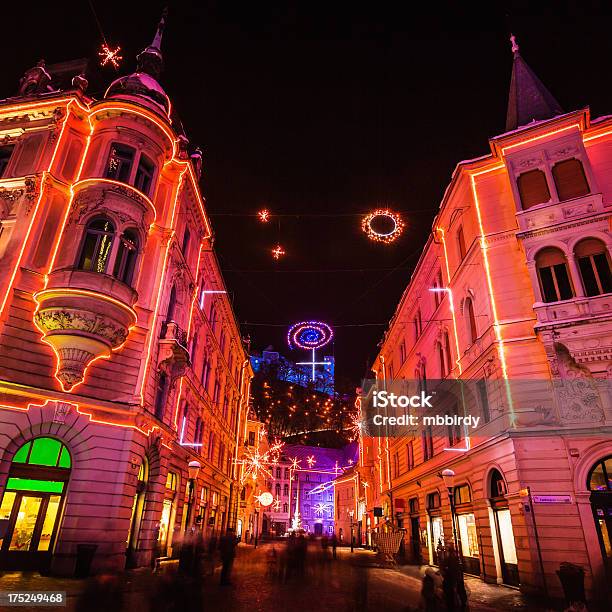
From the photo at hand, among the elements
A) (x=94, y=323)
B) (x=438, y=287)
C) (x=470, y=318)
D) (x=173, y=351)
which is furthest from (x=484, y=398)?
(x=94, y=323)

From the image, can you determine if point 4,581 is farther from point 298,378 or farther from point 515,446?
point 298,378

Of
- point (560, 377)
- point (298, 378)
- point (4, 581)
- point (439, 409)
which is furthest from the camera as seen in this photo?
point (298, 378)

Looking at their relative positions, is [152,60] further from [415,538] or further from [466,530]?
[415,538]

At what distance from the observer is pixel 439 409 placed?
24.8 m

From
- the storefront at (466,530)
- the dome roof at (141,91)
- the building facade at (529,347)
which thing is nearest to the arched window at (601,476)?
the building facade at (529,347)

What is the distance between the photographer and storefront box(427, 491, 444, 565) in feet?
77.6

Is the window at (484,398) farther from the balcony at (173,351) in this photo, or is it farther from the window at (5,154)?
the window at (5,154)

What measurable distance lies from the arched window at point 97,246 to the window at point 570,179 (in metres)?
19.5

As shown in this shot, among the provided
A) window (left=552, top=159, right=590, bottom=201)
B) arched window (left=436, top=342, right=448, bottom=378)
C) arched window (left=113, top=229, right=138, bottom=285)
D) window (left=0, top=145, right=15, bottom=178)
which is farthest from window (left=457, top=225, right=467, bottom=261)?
window (left=0, top=145, right=15, bottom=178)

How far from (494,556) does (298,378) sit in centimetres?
8297

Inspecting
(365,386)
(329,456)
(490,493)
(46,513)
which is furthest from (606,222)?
(329,456)

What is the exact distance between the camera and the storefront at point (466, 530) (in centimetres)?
1895

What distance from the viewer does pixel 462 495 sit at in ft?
67.9

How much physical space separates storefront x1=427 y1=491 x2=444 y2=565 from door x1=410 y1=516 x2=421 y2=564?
2297 millimetres
